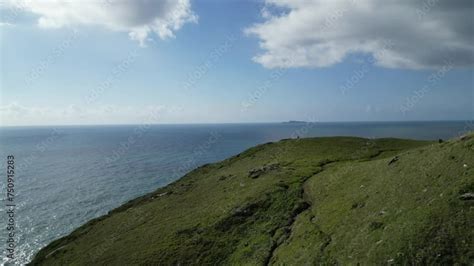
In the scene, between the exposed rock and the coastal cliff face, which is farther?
the exposed rock

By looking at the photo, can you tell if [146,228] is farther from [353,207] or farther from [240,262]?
[353,207]

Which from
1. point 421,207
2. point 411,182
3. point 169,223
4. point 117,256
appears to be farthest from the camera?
point 169,223

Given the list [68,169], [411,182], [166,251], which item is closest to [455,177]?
[411,182]

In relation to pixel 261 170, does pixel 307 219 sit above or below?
below

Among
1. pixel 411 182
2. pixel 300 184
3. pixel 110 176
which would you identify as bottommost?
pixel 110 176

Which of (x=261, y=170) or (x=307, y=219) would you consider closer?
(x=307, y=219)

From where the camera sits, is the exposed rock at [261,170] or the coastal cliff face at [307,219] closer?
the coastal cliff face at [307,219]

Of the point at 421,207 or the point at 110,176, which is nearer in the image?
the point at 421,207

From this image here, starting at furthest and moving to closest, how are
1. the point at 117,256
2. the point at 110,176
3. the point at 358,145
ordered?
1. the point at 110,176
2. the point at 358,145
3. the point at 117,256
